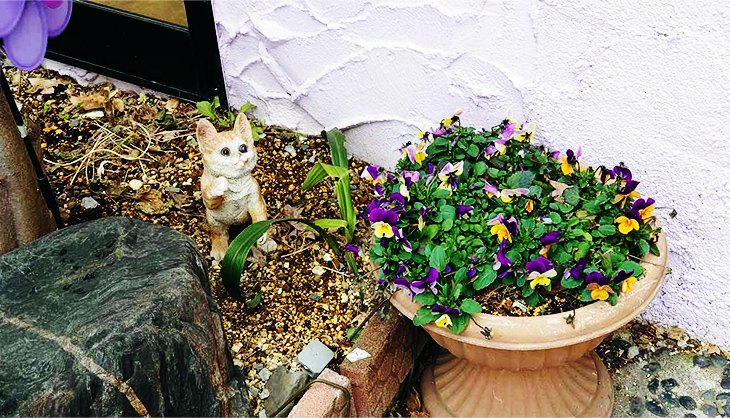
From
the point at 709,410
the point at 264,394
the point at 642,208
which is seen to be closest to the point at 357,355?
the point at 264,394

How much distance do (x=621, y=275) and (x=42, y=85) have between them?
111 inches

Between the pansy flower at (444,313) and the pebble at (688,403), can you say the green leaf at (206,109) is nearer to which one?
the pansy flower at (444,313)

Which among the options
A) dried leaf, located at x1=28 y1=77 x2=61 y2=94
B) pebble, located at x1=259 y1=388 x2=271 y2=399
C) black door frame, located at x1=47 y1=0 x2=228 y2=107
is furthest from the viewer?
dried leaf, located at x1=28 y1=77 x2=61 y2=94

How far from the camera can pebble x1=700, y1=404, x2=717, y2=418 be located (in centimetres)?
279

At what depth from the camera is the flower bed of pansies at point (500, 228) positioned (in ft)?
7.64

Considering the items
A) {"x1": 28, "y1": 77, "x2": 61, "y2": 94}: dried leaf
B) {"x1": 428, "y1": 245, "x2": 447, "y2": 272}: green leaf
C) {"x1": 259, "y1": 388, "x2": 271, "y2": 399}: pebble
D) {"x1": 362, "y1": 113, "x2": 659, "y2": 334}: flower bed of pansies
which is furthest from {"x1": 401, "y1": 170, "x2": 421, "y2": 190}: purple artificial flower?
{"x1": 28, "y1": 77, "x2": 61, "y2": 94}: dried leaf

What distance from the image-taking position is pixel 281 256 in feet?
9.87

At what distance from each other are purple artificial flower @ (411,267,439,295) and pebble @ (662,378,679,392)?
43.0 inches

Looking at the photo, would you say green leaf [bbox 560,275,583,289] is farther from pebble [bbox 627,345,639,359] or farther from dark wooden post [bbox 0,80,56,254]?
dark wooden post [bbox 0,80,56,254]

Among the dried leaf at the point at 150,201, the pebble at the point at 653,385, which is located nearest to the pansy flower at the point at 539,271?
the pebble at the point at 653,385

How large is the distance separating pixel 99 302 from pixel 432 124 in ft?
4.86

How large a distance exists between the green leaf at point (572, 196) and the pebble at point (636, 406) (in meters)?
0.83

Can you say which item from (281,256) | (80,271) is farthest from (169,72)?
(80,271)

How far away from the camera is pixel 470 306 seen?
90.2 inches
